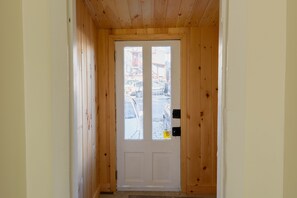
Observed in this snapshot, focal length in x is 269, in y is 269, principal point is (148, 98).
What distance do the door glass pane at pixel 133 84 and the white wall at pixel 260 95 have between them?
8.91 ft

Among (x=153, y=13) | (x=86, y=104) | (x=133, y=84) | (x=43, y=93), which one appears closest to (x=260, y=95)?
(x=43, y=93)

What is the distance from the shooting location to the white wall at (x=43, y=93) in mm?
849

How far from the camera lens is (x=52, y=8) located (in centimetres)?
86

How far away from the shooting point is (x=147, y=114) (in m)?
3.54

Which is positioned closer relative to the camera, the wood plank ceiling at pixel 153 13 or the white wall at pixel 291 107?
the white wall at pixel 291 107

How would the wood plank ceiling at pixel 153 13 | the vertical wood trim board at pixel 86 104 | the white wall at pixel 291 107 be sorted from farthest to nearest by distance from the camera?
the wood plank ceiling at pixel 153 13, the vertical wood trim board at pixel 86 104, the white wall at pixel 291 107

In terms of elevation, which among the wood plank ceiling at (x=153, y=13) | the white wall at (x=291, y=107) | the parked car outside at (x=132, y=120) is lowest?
the parked car outside at (x=132, y=120)

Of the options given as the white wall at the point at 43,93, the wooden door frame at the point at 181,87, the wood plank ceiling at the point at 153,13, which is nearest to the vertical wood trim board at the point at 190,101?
the wooden door frame at the point at 181,87

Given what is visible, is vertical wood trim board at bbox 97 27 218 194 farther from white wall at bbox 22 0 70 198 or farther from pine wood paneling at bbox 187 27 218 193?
white wall at bbox 22 0 70 198

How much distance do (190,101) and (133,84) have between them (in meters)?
0.78

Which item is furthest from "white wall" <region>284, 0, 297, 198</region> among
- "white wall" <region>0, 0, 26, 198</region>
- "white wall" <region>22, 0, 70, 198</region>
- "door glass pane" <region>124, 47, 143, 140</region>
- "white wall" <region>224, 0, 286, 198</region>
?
"door glass pane" <region>124, 47, 143, 140</region>

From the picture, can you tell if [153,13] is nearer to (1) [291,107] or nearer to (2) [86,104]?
(2) [86,104]

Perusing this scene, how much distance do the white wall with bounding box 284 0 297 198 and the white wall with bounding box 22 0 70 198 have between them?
715 mm

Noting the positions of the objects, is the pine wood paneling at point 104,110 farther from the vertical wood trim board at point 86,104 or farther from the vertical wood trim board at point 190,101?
the vertical wood trim board at point 86,104
